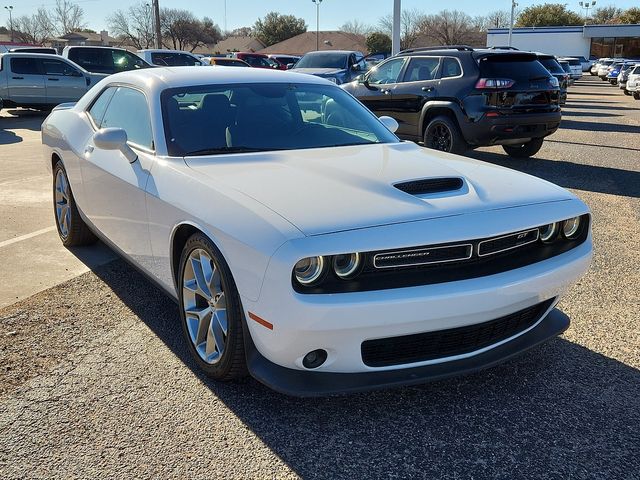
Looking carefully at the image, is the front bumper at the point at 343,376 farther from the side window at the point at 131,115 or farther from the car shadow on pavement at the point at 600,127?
the car shadow on pavement at the point at 600,127

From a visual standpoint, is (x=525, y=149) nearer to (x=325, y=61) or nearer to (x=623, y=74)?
(x=325, y=61)

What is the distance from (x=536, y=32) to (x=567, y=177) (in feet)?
218

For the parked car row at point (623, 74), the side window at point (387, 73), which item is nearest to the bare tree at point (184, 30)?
the parked car row at point (623, 74)

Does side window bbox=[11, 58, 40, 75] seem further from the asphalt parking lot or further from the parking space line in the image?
the asphalt parking lot

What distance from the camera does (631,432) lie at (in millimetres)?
2707

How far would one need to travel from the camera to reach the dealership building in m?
67.0

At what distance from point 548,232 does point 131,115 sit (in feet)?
8.80

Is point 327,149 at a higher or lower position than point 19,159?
higher

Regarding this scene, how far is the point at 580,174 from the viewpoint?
898 centimetres

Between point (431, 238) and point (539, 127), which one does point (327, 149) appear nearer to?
point (431, 238)

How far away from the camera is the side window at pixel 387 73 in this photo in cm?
1064

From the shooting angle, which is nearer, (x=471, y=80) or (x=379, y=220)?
(x=379, y=220)

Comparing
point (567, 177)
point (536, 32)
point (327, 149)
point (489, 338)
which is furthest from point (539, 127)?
point (536, 32)

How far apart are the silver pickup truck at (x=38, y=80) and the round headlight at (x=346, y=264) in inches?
615
